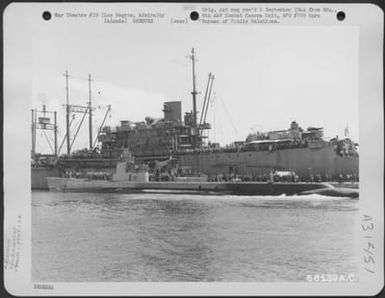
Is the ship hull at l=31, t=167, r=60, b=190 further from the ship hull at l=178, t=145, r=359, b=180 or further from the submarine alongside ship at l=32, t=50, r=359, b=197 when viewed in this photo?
the ship hull at l=178, t=145, r=359, b=180

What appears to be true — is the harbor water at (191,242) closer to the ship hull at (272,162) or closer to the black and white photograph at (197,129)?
the black and white photograph at (197,129)

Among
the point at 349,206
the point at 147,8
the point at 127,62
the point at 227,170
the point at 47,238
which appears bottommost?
the point at 47,238

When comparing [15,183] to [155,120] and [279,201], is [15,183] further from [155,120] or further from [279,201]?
[279,201]

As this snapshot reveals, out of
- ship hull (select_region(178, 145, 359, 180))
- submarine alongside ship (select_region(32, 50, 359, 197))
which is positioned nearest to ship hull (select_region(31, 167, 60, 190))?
submarine alongside ship (select_region(32, 50, 359, 197))

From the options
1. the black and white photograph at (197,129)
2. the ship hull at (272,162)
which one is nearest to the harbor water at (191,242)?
the black and white photograph at (197,129)

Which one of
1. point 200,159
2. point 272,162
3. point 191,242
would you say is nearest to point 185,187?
point 200,159

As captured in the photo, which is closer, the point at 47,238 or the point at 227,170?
the point at 47,238

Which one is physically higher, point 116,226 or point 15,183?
point 15,183

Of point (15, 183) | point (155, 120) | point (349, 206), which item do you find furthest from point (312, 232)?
point (15, 183)
